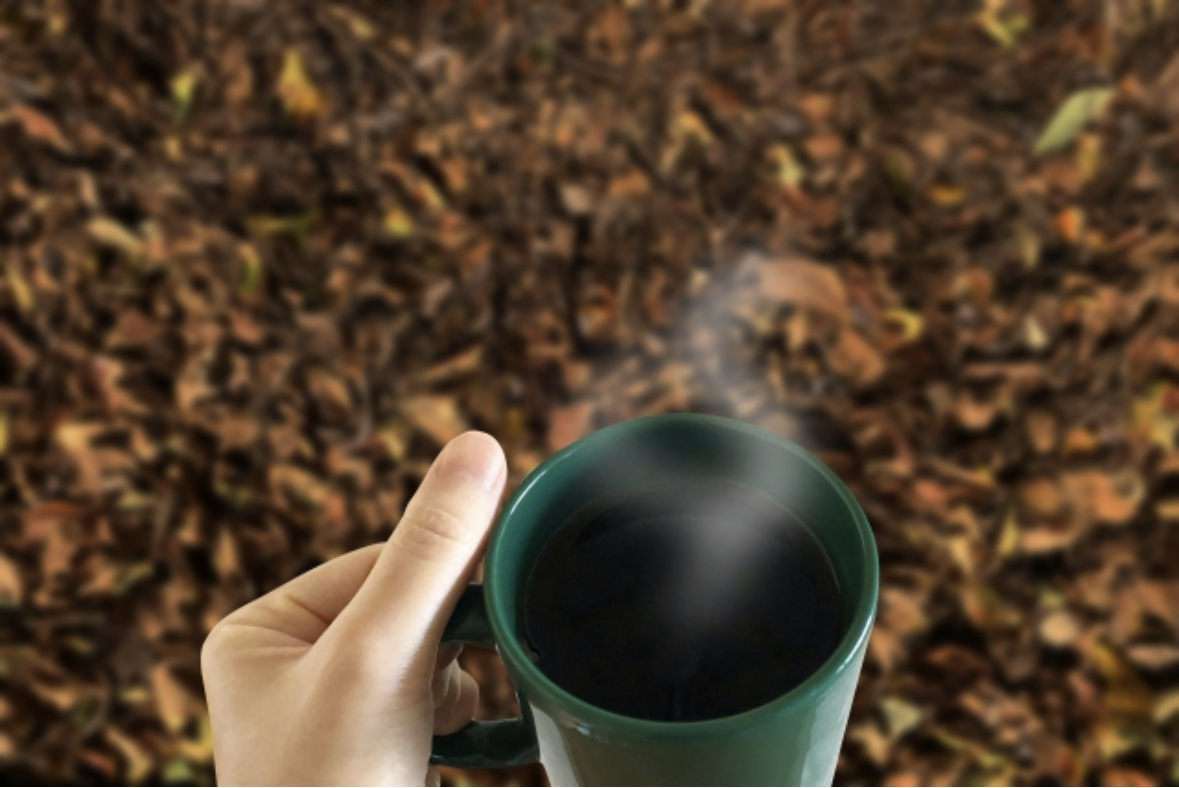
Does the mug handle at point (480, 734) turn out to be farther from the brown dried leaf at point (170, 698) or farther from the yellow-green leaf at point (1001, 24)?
the yellow-green leaf at point (1001, 24)

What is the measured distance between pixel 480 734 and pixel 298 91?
1.34 meters

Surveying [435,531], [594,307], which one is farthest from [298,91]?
[435,531]

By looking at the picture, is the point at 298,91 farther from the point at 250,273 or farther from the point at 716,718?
the point at 716,718

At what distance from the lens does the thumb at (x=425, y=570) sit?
0.61 meters

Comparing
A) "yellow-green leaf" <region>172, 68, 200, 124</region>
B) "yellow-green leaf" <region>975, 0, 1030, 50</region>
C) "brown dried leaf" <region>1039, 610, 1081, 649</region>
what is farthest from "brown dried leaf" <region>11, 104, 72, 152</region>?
"brown dried leaf" <region>1039, 610, 1081, 649</region>

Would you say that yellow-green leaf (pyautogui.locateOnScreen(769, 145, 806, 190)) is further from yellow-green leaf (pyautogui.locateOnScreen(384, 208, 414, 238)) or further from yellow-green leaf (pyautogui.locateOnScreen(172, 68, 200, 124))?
yellow-green leaf (pyautogui.locateOnScreen(172, 68, 200, 124))

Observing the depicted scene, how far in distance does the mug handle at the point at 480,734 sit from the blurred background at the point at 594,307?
0.57m

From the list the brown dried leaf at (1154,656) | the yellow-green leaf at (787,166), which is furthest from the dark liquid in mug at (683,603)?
the yellow-green leaf at (787,166)

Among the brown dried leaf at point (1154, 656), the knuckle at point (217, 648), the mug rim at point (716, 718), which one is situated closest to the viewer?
the mug rim at point (716, 718)

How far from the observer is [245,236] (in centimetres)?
159

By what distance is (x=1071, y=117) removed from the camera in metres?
1.55

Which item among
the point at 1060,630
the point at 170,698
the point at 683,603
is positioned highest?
the point at 683,603

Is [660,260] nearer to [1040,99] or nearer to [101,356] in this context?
[1040,99]

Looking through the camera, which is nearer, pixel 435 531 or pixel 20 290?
Answer: pixel 435 531
